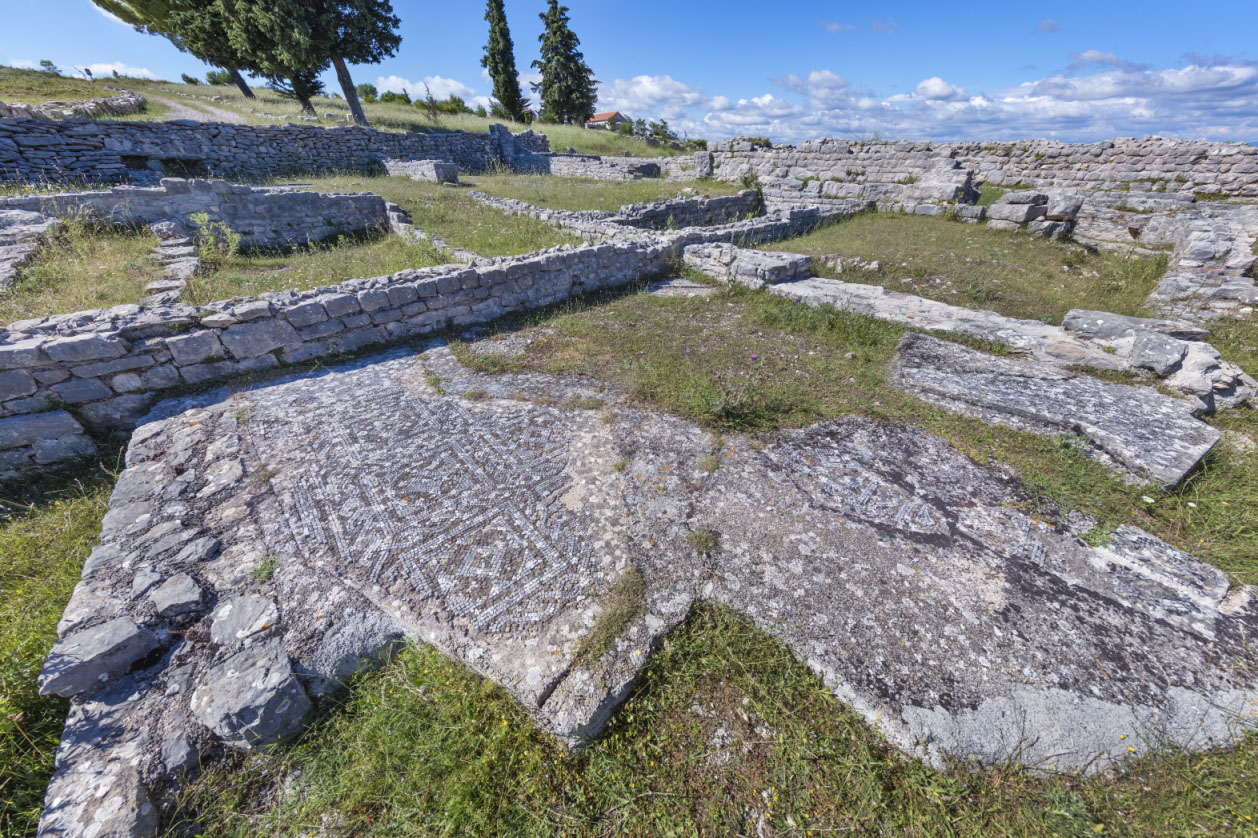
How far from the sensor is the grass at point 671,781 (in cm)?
188

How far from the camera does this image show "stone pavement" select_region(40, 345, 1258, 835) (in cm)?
209

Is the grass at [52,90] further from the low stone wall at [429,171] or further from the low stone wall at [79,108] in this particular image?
the low stone wall at [429,171]

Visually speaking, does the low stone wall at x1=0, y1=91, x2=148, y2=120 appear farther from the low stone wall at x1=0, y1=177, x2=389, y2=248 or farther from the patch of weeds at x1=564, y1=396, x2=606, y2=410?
the patch of weeds at x1=564, y1=396, x2=606, y2=410

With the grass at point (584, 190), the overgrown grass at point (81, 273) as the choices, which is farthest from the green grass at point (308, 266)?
the grass at point (584, 190)

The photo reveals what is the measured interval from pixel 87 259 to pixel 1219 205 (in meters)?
24.0

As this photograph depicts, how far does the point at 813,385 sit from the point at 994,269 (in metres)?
6.85

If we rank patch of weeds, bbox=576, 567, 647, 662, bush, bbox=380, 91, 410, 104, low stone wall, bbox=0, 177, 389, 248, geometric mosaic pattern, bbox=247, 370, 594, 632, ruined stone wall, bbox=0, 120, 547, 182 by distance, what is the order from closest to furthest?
patch of weeds, bbox=576, 567, 647, 662 < geometric mosaic pattern, bbox=247, 370, 594, 632 < low stone wall, bbox=0, 177, 389, 248 < ruined stone wall, bbox=0, 120, 547, 182 < bush, bbox=380, 91, 410, 104

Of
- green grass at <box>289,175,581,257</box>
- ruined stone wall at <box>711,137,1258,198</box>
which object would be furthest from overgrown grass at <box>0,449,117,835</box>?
ruined stone wall at <box>711,137,1258,198</box>

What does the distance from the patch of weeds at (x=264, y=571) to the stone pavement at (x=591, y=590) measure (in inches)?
1.6

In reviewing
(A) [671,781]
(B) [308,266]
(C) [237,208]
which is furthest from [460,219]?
(A) [671,781]

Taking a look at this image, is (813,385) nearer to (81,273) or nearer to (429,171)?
(81,273)

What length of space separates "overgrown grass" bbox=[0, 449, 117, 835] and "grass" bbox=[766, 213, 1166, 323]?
1001 cm

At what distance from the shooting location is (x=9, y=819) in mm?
1876

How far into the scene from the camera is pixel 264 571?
2717 millimetres
